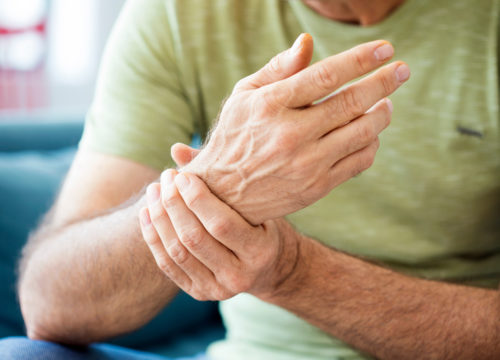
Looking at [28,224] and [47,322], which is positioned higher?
[47,322]

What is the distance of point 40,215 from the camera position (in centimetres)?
144

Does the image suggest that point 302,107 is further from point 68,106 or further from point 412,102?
point 68,106

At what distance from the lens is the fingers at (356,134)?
652 mm

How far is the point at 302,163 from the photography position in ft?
2.13

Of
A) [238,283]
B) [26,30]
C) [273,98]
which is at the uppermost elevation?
[273,98]

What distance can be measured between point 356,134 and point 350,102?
0.12 ft

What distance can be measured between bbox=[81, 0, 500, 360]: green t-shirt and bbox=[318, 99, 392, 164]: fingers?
0.36 meters

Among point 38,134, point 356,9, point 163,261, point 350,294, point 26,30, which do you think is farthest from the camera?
point 26,30

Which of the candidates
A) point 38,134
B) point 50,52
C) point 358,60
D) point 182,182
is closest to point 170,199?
point 182,182

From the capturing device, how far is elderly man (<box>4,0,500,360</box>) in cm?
84

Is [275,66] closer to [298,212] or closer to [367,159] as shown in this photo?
[367,159]

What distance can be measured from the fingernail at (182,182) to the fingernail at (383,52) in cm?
25

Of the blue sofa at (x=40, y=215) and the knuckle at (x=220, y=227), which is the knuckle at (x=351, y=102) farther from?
the blue sofa at (x=40, y=215)

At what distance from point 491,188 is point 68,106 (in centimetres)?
387
